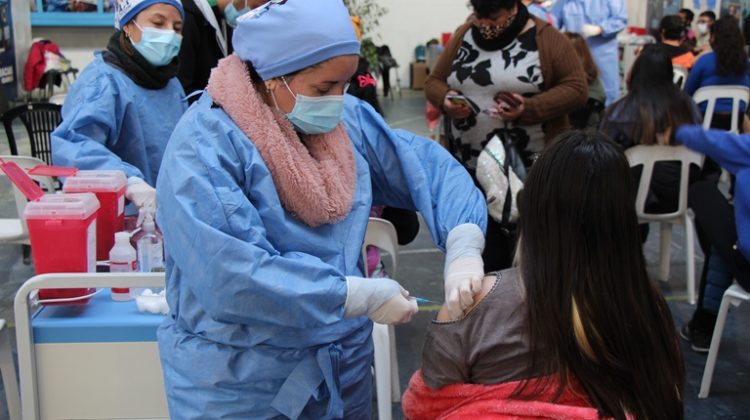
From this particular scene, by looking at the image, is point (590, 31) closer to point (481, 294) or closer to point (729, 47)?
point (729, 47)

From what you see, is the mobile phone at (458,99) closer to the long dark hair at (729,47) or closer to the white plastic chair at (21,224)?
the white plastic chair at (21,224)

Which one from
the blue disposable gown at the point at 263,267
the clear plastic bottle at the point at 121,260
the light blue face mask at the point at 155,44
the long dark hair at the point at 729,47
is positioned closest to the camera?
the blue disposable gown at the point at 263,267

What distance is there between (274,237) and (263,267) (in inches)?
5.5

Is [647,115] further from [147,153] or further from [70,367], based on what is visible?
[70,367]

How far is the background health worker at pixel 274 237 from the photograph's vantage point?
1.19 m

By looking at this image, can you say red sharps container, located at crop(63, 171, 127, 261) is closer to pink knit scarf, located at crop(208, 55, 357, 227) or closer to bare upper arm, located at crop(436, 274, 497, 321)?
pink knit scarf, located at crop(208, 55, 357, 227)

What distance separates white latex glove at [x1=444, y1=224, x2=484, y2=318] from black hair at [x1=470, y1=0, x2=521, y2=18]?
59.0 inches

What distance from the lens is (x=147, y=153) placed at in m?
2.45

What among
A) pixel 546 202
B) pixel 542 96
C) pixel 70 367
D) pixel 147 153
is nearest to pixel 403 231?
pixel 542 96

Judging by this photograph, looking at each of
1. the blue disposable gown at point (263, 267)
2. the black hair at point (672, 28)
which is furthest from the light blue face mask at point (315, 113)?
the black hair at point (672, 28)

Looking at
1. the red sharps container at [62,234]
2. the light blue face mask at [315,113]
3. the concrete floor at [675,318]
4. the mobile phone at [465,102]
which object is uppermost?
the light blue face mask at [315,113]

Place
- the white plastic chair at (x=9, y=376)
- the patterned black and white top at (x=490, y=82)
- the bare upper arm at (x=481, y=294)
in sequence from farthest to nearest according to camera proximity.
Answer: the patterned black and white top at (x=490, y=82), the white plastic chair at (x=9, y=376), the bare upper arm at (x=481, y=294)

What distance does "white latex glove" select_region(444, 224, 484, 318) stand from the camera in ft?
4.17

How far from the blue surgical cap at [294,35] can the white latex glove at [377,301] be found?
39cm
